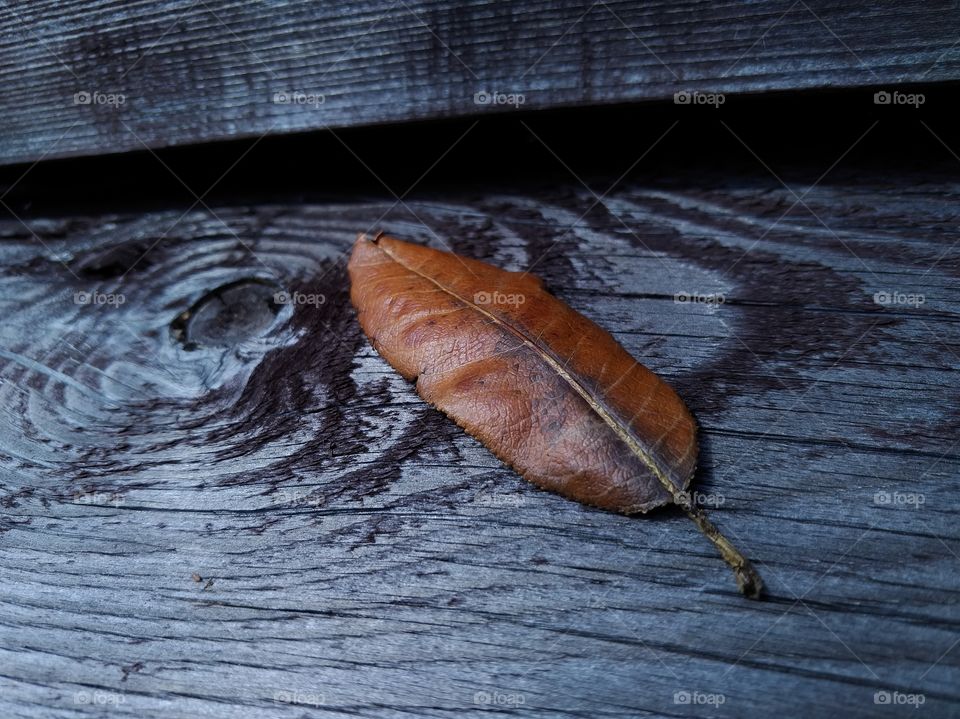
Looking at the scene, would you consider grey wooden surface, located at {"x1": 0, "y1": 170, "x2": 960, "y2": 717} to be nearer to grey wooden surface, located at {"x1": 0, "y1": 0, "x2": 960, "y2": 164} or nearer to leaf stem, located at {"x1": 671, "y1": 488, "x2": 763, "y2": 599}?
leaf stem, located at {"x1": 671, "y1": 488, "x2": 763, "y2": 599}

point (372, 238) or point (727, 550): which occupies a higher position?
point (372, 238)

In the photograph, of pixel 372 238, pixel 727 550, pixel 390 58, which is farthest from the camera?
pixel 390 58

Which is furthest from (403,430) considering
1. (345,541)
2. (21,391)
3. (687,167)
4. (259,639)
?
(687,167)

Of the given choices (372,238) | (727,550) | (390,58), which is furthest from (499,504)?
(390,58)

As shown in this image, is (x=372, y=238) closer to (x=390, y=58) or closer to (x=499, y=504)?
(x=390, y=58)

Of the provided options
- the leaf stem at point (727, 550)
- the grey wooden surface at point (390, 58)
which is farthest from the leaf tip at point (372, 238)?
the leaf stem at point (727, 550)
